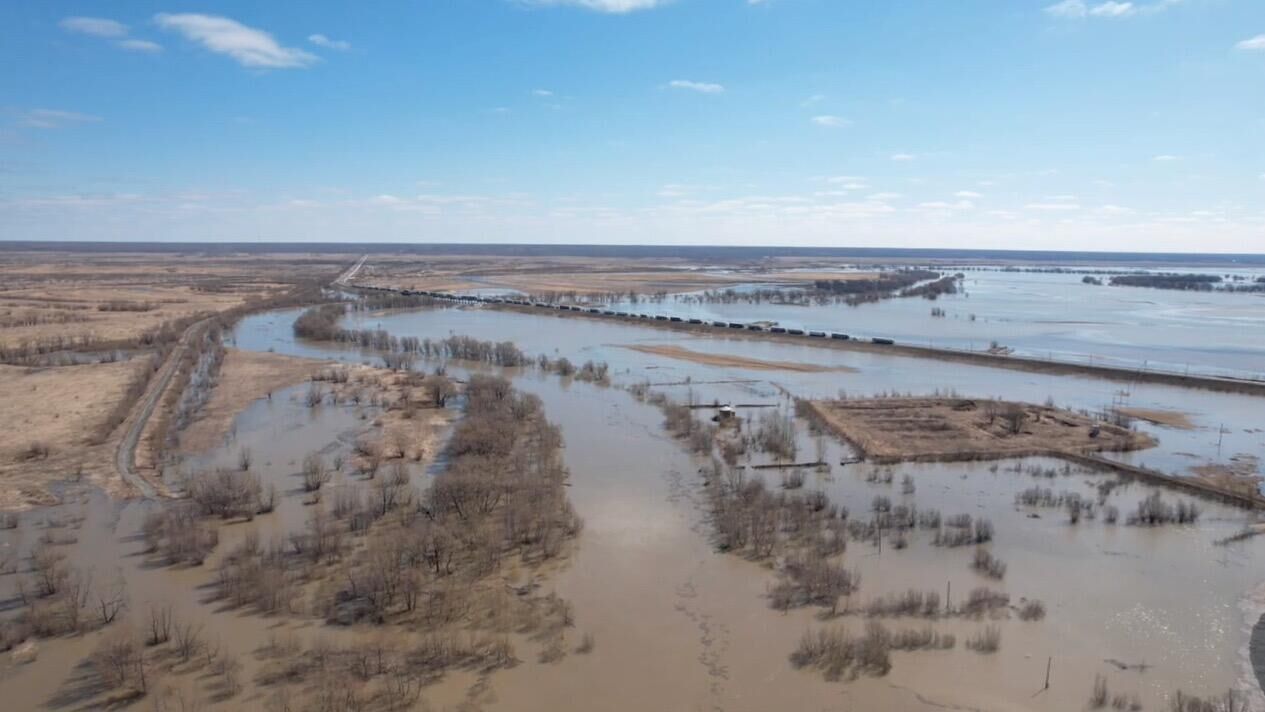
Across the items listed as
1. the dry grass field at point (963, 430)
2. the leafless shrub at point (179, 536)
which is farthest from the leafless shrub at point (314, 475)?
the dry grass field at point (963, 430)

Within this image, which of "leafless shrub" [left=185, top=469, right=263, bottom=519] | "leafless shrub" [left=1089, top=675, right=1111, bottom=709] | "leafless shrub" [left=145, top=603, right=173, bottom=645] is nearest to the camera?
"leafless shrub" [left=1089, top=675, right=1111, bottom=709]

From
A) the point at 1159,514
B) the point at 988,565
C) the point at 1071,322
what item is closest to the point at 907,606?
the point at 988,565

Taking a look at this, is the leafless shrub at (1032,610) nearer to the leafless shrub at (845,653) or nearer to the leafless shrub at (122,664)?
the leafless shrub at (845,653)

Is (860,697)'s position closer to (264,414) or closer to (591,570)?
(591,570)

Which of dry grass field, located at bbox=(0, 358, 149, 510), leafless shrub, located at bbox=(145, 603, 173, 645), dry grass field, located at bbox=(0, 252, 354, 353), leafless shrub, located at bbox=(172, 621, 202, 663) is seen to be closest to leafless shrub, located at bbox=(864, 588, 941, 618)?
leafless shrub, located at bbox=(172, 621, 202, 663)

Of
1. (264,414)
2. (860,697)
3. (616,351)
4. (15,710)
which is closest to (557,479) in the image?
(860,697)

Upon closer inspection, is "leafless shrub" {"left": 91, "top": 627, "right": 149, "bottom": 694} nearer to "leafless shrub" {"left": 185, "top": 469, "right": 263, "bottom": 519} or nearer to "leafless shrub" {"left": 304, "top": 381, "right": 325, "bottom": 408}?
"leafless shrub" {"left": 185, "top": 469, "right": 263, "bottom": 519}

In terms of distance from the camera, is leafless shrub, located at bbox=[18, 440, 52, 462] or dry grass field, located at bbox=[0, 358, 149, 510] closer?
dry grass field, located at bbox=[0, 358, 149, 510]
